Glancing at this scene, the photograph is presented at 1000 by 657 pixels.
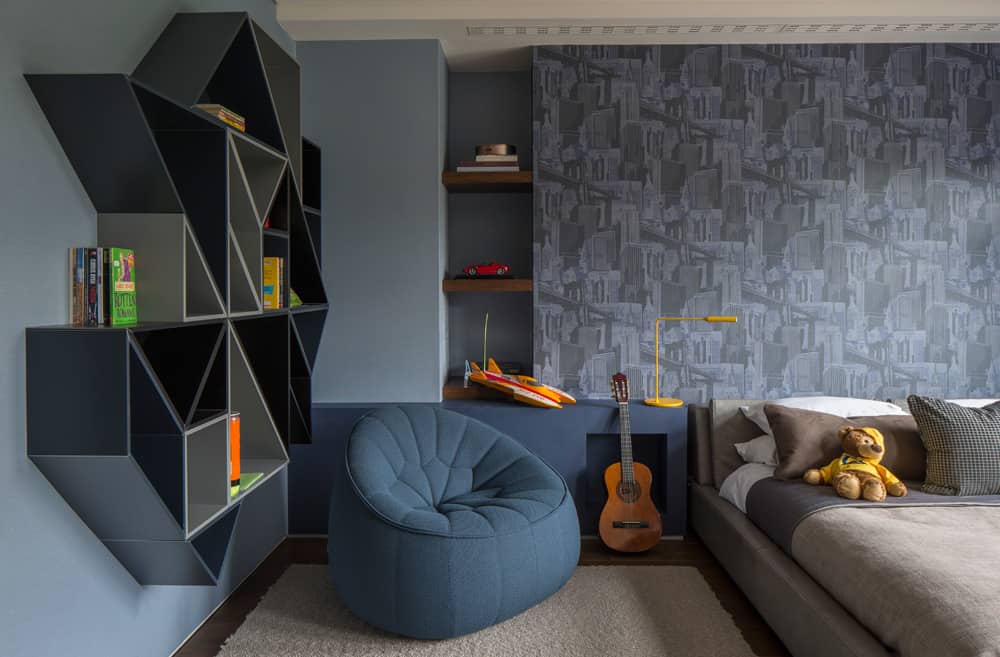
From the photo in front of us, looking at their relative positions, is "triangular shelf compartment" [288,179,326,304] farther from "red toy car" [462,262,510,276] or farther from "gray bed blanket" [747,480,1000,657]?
"gray bed blanket" [747,480,1000,657]

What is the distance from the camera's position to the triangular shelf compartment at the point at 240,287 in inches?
93.0

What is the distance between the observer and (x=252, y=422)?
2766mm

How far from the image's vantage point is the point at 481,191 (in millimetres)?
4234

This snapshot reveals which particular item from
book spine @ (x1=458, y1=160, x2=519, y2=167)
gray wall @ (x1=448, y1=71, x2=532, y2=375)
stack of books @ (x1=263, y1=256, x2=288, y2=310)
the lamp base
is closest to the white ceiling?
gray wall @ (x1=448, y1=71, x2=532, y2=375)

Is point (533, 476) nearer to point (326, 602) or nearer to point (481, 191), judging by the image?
point (326, 602)

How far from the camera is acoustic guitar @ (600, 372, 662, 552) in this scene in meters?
3.55

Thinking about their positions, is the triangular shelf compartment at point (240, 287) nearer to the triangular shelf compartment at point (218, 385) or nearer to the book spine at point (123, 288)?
the triangular shelf compartment at point (218, 385)

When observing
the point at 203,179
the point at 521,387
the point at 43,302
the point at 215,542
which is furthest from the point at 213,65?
the point at 521,387

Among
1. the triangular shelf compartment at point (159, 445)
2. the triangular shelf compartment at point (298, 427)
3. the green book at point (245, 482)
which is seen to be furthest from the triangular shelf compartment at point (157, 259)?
the triangular shelf compartment at point (298, 427)

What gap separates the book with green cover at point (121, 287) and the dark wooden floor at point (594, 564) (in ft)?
4.29

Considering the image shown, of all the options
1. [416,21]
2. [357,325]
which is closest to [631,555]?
[357,325]

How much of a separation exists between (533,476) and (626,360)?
3.53 ft

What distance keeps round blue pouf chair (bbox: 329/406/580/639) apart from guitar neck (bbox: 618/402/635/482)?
53 centimetres

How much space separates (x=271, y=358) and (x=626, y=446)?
1.68 metres
